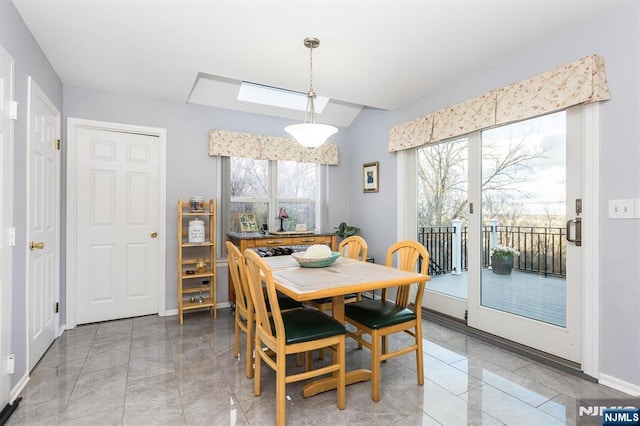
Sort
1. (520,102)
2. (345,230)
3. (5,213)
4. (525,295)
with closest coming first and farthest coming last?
(5,213) < (520,102) < (525,295) < (345,230)

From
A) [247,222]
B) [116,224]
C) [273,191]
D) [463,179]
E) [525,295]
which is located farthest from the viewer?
[273,191]

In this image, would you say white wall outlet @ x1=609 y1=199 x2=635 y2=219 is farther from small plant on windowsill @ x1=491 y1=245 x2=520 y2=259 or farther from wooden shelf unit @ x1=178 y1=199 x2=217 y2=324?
wooden shelf unit @ x1=178 y1=199 x2=217 y2=324

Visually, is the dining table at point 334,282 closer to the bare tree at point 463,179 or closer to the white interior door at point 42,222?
the bare tree at point 463,179

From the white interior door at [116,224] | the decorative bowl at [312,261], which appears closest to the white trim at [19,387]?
the white interior door at [116,224]

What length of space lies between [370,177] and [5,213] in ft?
11.9

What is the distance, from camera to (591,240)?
230cm

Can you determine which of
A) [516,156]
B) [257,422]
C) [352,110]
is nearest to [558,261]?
[516,156]

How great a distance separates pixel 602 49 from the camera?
226 cm

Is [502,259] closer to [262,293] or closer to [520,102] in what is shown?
[520,102]

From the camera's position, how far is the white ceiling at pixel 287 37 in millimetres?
2156

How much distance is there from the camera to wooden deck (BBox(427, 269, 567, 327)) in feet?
8.52

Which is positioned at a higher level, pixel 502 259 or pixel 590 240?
pixel 590 240

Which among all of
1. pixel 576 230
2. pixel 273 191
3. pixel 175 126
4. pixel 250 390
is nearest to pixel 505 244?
pixel 576 230

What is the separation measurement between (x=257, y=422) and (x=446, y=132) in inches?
116
